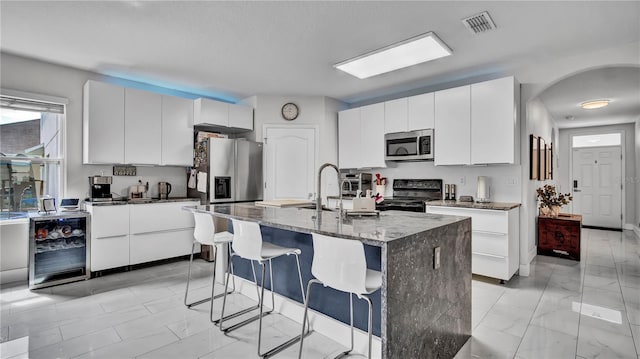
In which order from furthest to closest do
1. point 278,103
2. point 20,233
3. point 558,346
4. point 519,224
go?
point 278,103 → point 519,224 → point 20,233 → point 558,346

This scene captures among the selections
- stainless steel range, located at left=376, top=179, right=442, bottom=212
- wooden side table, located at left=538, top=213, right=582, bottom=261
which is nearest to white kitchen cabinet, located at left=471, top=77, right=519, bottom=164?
stainless steel range, located at left=376, top=179, right=442, bottom=212

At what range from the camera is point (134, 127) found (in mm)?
4102

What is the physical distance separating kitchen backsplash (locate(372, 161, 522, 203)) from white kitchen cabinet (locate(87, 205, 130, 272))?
12.1ft

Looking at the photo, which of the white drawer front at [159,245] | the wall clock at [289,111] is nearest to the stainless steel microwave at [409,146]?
the wall clock at [289,111]

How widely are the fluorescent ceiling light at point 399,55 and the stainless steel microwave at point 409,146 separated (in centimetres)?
113

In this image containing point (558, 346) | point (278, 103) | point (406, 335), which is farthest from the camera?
point (278, 103)

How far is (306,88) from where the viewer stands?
4727mm

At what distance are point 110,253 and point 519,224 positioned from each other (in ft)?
16.2

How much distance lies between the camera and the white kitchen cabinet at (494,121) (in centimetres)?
358

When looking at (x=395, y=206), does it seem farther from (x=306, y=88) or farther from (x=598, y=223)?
(x=598, y=223)

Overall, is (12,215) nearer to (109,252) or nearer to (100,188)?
(100,188)

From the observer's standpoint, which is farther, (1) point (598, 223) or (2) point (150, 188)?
(1) point (598, 223)

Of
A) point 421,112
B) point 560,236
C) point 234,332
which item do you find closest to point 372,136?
point 421,112

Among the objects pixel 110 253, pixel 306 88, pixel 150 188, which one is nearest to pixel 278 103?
pixel 306 88
